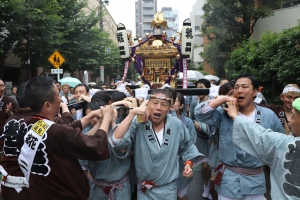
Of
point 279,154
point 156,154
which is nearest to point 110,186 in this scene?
point 156,154

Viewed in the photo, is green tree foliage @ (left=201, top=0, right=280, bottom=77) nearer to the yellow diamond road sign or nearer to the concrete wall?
Result: the concrete wall

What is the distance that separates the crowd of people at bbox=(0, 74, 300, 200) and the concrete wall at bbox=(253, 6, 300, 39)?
12.1m

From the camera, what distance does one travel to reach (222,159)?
10.4 ft

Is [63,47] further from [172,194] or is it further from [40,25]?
[172,194]

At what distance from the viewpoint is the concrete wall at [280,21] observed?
543 inches

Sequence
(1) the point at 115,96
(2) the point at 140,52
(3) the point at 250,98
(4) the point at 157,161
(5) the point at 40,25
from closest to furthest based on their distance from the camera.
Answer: (4) the point at 157,161, (3) the point at 250,98, (1) the point at 115,96, (2) the point at 140,52, (5) the point at 40,25

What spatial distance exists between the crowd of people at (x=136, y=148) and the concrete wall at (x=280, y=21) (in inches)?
476

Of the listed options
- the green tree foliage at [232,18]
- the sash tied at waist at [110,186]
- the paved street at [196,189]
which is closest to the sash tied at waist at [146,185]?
the sash tied at waist at [110,186]

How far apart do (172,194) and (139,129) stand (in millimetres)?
732

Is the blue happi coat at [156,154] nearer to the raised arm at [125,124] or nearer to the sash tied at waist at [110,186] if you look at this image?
the raised arm at [125,124]

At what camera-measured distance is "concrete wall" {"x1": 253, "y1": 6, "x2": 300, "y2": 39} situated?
1378 cm

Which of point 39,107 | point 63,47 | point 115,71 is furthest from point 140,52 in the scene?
point 115,71

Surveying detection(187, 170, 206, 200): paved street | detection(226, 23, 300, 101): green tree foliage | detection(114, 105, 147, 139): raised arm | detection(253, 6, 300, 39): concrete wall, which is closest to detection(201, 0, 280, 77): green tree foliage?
detection(253, 6, 300, 39): concrete wall

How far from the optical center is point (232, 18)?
50.7ft
